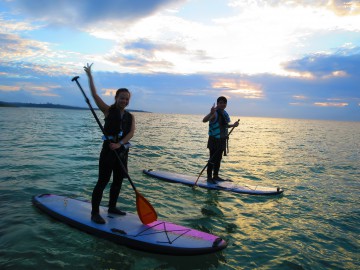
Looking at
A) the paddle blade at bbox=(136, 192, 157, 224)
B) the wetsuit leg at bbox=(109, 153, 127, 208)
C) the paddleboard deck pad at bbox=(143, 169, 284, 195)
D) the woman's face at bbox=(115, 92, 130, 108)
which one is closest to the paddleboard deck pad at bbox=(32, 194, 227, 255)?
the paddle blade at bbox=(136, 192, 157, 224)

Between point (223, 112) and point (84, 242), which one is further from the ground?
point (223, 112)

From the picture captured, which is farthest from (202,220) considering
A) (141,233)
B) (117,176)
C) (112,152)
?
(112,152)

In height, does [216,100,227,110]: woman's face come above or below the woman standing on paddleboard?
above

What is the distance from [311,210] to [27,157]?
12659 mm

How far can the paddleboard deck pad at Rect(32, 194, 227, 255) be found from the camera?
5.17 m

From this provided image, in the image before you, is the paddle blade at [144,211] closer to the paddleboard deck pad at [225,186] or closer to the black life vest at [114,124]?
the black life vest at [114,124]

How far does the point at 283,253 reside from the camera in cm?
569

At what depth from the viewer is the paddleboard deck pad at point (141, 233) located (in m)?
5.17

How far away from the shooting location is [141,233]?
219 inches

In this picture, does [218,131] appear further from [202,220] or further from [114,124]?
[114,124]

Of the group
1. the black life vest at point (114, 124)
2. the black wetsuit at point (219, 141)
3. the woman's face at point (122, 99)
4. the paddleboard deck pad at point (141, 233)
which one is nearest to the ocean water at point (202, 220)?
the paddleboard deck pad at point (141, 233)

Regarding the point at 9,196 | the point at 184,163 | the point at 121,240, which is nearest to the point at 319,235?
the point at 121,240

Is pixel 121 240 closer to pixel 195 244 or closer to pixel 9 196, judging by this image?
pixel 195 244

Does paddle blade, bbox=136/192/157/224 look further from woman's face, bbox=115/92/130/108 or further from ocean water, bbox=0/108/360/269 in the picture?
woman's face, bbox=115/92/130/108
